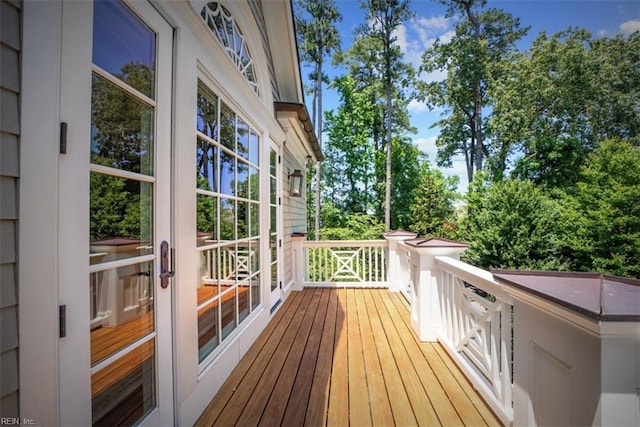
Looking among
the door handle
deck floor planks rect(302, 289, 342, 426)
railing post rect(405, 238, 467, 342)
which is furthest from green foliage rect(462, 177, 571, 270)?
the door handle

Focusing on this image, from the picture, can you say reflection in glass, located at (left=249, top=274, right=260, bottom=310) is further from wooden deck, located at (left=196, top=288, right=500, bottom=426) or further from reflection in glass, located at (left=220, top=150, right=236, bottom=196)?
reflection in glass, located at (left=220, top=150, right=236, bottom=196)

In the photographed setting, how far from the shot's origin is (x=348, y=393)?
79.4 inches

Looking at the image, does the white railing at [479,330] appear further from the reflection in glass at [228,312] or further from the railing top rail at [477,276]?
the reflection in glass at [228,312]

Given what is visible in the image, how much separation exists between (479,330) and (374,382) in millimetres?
887

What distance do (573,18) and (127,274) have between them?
1959 centimetres

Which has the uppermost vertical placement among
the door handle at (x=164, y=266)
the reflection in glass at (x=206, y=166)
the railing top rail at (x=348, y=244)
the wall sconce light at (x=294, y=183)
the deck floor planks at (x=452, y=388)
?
the wall sconce light at (x=294, y=183)

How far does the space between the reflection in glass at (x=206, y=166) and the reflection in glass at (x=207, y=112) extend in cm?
10

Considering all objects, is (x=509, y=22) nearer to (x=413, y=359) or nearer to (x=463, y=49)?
(x=463, y=49)

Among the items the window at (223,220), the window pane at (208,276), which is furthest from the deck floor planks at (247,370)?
the window pane at (208,276)

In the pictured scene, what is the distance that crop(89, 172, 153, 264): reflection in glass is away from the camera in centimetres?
114

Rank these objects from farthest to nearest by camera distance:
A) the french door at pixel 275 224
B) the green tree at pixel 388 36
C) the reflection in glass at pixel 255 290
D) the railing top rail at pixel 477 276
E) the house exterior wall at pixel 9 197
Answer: the green tree at pixel 388 36 < the french door at pixel 275 224 < the reflection in glass at pixel 255 290 < the railing top rail at pixel 477 276 < the house exterior wall at pixel 9 197

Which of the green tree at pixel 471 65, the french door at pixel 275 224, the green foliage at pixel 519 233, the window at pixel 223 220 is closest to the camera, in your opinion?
the window at pixel 223 220

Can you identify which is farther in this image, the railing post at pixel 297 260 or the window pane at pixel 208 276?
the railing post at pixel 297 260

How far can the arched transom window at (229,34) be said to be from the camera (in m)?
2.18
